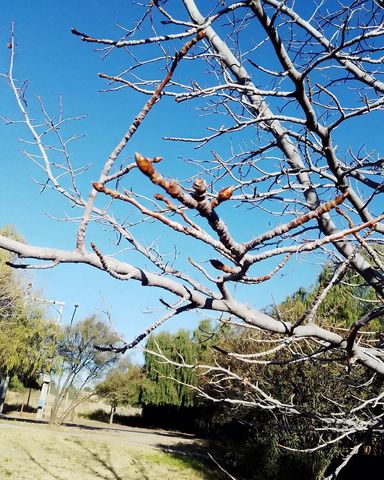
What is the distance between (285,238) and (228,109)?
111 cm

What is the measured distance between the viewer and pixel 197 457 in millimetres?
15328

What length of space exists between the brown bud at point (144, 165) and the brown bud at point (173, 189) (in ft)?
0.11

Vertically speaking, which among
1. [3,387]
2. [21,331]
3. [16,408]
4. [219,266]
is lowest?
[16,408]

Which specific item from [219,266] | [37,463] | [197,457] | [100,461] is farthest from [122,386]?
[219,266]

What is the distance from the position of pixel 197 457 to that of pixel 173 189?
16655 millimetres

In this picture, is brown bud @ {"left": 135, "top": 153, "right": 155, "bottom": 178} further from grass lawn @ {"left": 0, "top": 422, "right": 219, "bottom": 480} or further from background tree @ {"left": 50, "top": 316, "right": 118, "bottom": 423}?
background tree @ {"left": 50, "top": 316, "right": 118, "bottom": 423}

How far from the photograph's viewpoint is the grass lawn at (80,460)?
34.3 ft

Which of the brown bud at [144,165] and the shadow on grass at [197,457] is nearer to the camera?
the brown bud at [144,165]

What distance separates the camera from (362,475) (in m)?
11.3

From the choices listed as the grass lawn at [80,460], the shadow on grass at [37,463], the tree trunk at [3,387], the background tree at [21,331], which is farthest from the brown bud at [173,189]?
the tree trunk at [3,387]

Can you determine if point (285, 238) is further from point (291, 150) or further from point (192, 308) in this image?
point (192, 308)

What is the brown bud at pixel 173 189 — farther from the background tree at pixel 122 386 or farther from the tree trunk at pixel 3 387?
the background tree at pixel 122 386

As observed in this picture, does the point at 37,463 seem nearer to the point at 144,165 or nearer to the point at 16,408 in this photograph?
the point at 144,165

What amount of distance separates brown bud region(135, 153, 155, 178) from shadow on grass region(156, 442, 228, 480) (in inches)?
500
